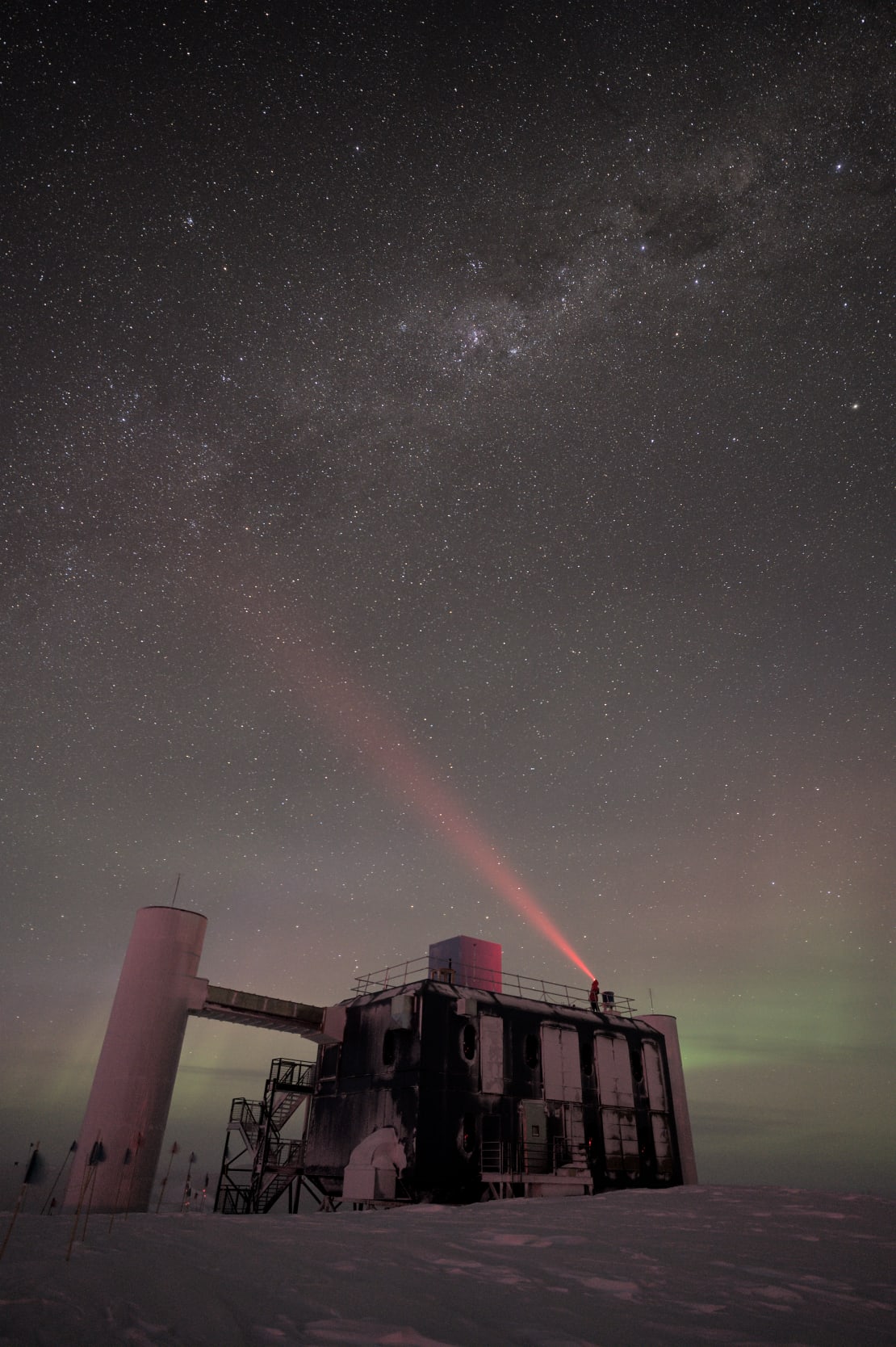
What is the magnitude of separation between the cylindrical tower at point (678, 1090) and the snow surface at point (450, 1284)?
21.2m

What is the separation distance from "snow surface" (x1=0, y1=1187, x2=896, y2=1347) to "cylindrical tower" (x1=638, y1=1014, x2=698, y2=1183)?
21215 millimetres

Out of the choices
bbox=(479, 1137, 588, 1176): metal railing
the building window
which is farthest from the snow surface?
the building window

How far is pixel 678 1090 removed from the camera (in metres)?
32.9

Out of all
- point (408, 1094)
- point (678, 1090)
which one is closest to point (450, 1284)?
point (408, 1094)

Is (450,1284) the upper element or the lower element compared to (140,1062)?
lower

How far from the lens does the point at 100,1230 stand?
11.9 m

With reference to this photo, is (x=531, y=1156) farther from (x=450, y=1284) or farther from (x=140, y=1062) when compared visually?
(x=450, y=1284)

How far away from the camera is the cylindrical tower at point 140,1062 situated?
21469mm

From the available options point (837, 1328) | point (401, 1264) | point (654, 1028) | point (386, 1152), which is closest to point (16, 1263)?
point (401, 1264)

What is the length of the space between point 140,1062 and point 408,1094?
922cm

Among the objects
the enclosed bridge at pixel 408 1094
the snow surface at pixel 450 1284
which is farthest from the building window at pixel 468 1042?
the snow surface at pixel 450 1284

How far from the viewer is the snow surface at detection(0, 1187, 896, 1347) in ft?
19.5

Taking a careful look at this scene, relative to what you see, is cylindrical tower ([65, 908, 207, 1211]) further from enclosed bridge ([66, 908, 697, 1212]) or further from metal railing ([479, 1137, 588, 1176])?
metal railing ([479, 1137, 588, 1176])

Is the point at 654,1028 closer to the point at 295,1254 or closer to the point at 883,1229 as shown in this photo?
the point at 883,1229
